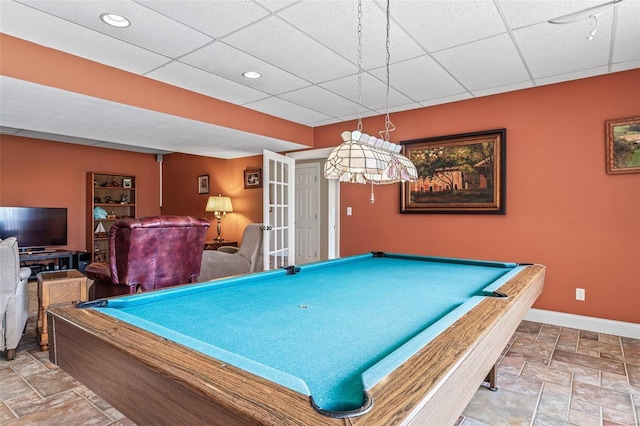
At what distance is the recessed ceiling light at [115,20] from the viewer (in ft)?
7.61

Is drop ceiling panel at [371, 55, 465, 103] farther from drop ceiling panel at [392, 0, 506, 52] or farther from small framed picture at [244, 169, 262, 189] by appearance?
small framed picture at [244, 169, 262, 189]

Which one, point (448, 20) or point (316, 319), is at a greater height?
point (448, 20)

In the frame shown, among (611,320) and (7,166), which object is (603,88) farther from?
(7,166)

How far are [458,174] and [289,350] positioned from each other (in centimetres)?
363

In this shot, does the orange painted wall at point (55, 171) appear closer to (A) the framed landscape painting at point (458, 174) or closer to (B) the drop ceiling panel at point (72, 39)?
(B) the drop ceiling panel at point (72, 39)

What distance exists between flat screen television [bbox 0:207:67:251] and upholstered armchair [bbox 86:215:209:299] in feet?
10.1

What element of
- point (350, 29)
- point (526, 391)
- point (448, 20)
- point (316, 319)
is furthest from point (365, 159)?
point (526, 391)

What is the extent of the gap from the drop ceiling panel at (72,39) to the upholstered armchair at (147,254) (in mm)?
1341

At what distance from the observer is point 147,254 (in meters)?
3.09

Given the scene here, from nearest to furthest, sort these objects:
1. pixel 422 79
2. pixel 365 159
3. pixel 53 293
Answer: pixel 365 159, pixel 53 293, pixel 422 79

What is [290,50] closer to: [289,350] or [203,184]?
[289,350]

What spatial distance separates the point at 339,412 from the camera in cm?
65

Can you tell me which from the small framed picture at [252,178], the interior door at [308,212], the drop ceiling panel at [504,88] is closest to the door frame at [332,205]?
the interior door at [308,212]

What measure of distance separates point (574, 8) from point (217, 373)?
2884mm
